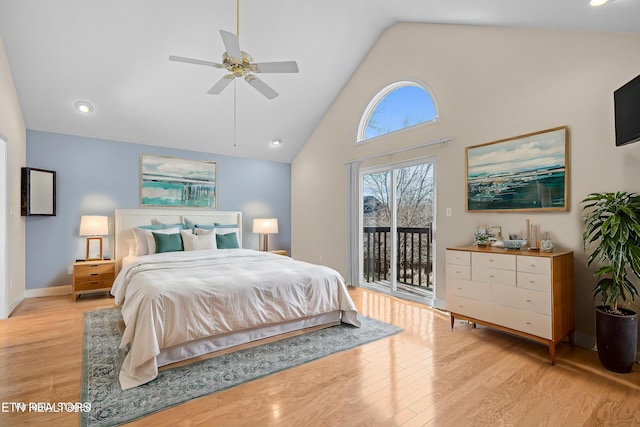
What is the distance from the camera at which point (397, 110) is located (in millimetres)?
4766

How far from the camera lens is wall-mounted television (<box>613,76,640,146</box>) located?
7.32ft

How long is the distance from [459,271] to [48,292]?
5606 millimetres

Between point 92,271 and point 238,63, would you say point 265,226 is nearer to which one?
point 92,271

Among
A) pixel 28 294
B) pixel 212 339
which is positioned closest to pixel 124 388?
pixel 212 339

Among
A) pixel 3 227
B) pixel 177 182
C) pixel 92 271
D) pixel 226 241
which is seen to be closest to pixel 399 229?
pixel 226 241

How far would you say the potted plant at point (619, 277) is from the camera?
2332 mm

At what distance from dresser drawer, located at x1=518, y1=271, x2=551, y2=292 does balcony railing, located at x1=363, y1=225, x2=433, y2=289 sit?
155 centimetres

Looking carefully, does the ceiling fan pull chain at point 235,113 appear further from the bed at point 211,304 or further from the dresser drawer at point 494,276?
the dresser drawer at point 494,276

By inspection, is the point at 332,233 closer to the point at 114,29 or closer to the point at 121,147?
the point at 121,147

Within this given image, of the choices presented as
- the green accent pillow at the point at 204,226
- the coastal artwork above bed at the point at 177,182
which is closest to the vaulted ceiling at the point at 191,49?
the coastal artwork above bed at the point at 177,182

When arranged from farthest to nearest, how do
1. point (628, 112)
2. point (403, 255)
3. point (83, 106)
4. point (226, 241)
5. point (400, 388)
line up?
1. point (226, 241)
2. point (403, 255)
3. point (83, 106)
4. point (628, 112)
5. point (400, 388)

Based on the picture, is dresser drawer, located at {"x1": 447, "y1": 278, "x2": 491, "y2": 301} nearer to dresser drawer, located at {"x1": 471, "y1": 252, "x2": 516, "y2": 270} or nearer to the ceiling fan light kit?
dresser drawer, located at {"x1": 471, "y1": 252, "x2": 516, "y2": 270}

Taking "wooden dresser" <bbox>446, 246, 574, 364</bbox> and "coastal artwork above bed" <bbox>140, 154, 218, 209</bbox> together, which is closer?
"wooden dresser" <bbox>446, 246, 574, 364</bbox>

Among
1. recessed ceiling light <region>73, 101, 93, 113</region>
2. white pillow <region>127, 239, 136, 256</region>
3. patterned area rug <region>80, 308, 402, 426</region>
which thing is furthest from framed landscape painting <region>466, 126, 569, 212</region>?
recessed ceiling light <region>73, 101, 93, 113</region>
